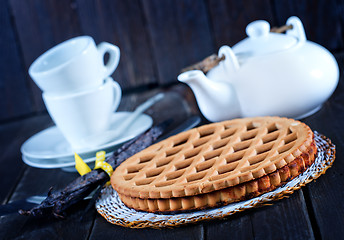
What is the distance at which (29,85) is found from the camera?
64.8 inches

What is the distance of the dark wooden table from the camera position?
544 millimetres

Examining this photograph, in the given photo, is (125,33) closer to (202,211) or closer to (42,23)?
(42,23)

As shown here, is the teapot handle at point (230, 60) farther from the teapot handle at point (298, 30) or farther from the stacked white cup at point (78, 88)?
the stacked white cup at point (78, 88)

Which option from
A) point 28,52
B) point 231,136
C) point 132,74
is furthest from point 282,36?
point 28,52

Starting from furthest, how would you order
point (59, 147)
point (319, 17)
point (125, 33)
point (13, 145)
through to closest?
point (125, 33)
point (319, 17)
point (13, 145)
point (59, 147)

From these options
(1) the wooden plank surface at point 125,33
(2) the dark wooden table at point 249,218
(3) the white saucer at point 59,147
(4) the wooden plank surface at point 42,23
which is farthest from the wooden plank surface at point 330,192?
(4) the wooden plank surface at point 42,23

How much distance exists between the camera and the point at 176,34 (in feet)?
5.16

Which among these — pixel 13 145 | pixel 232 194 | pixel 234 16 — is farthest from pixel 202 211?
pixel 234 16

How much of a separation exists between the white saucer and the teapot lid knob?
0.28 meters

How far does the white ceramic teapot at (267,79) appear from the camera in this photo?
2.83 ft

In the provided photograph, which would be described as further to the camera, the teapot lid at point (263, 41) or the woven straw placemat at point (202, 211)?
the teapot lid at point (263, 41)

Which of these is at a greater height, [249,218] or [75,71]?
[75,71]

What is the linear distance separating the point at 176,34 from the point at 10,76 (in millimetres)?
598

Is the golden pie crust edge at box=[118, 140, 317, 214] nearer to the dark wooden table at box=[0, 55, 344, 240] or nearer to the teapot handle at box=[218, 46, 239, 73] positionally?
the dark wooden table at box=[0, 55, 344, 240]
